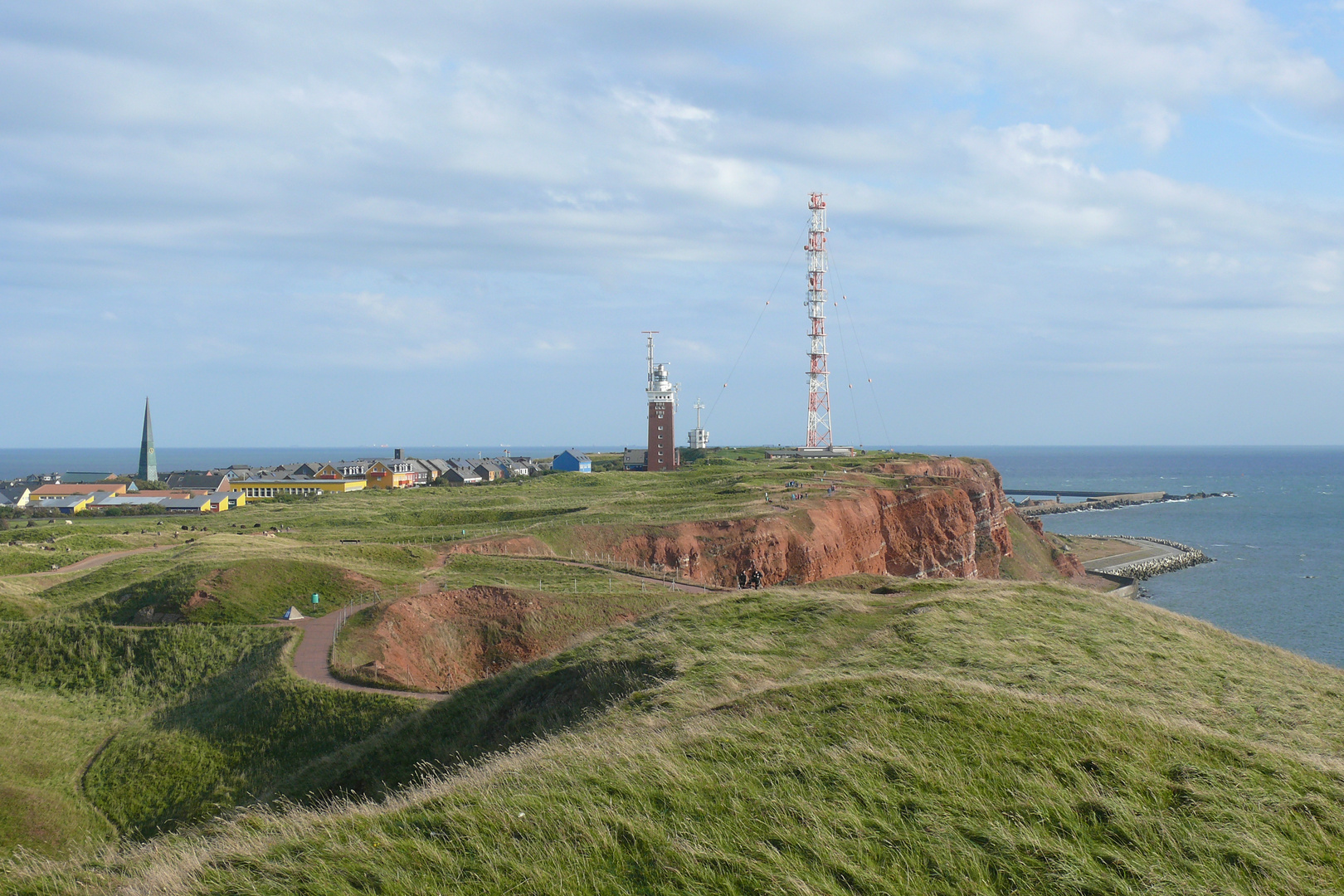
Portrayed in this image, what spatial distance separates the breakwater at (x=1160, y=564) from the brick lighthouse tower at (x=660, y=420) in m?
→ 53.1

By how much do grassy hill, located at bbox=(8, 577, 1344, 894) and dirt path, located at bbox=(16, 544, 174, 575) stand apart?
4345 cm

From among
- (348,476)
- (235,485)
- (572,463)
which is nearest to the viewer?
(235,485)

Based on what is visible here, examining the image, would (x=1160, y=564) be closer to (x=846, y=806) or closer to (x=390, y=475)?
(x=390, y=475)

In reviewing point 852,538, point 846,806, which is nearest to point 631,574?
point 852,538

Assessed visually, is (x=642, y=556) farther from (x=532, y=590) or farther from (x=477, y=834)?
(x=477, y=834)

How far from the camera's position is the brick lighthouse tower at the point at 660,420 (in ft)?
373

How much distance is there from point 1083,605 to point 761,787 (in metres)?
21.3

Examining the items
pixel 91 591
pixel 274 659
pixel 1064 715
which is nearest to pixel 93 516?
pixel 91 591

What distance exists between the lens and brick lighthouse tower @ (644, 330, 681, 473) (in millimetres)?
113688

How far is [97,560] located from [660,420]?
7272cm

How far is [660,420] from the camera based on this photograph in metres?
116

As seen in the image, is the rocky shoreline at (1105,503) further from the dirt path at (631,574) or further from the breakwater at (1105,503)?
the dirt path at (631,574)

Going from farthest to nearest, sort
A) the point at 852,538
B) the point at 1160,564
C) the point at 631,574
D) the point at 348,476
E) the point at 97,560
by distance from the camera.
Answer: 1. the point at 348,476
2. the point at 1160,564
3. the point at 852,538
4. the point at 97,560
5. the point at 631,574

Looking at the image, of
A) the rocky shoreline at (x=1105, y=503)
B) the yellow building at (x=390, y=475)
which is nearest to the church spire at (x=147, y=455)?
the yellow building at (x=390, y=475)
